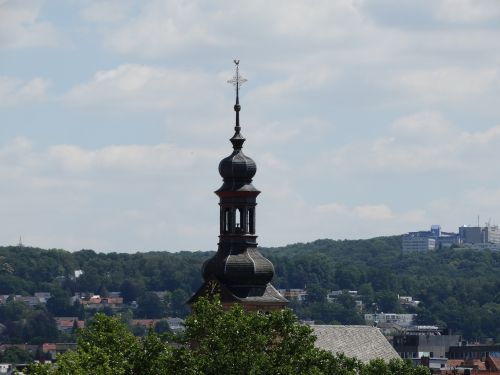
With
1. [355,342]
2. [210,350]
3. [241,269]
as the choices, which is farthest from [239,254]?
[210,350]

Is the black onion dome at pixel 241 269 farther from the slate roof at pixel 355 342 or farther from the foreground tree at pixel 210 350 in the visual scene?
the foreground tree at pixel 210 350

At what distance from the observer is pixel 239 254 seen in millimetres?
114250

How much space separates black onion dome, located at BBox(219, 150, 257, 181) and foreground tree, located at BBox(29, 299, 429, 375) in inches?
779

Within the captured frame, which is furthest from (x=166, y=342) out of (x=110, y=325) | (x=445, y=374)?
(x=445, y=374)

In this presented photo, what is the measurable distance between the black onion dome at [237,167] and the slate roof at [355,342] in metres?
8.40

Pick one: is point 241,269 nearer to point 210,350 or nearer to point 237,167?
point 237,167

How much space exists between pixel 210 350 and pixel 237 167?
2425 cm

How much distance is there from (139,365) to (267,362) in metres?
4.90

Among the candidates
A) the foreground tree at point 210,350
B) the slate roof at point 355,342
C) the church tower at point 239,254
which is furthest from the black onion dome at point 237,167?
the foreground tree at point 210,350

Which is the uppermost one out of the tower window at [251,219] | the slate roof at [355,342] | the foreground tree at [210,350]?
the tower window at [251,219]

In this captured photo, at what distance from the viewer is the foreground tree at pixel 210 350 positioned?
90375 mm

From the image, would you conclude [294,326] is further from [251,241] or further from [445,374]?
[445,374]

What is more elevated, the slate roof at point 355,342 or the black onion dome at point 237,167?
the black onion dome at point 237,167

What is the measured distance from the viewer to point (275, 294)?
11419 centimetres
